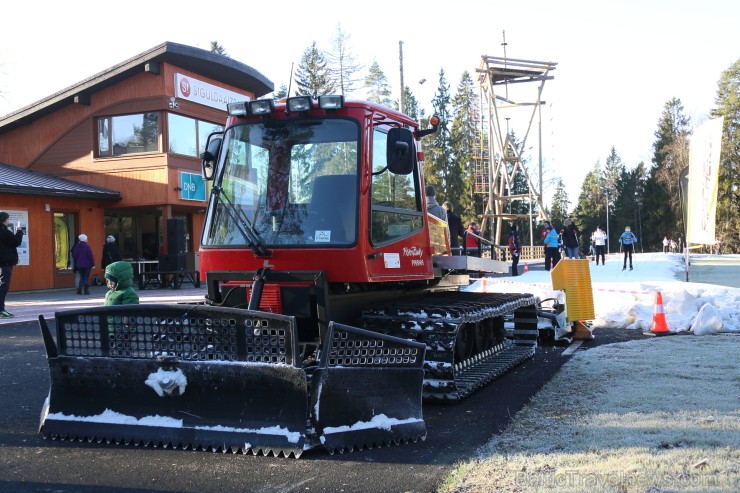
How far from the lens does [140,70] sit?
2372 cm

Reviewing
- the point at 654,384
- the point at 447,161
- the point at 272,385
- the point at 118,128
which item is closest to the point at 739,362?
the point at 654,384

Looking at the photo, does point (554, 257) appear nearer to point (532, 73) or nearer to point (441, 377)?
point (532, 73)

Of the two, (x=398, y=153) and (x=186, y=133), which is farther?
(x=186, y=133)

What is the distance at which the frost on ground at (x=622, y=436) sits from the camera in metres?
4.00

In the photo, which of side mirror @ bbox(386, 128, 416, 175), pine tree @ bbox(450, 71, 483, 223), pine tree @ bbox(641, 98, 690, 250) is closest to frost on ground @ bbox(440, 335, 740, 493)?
side mirror @ bbox(386, 128, 416, 175)

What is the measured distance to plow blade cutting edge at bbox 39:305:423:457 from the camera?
15.3ft

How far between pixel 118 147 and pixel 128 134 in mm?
608

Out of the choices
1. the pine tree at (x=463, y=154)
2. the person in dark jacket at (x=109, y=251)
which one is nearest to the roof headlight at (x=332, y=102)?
the person in dark jacket at (x=109, y=251)

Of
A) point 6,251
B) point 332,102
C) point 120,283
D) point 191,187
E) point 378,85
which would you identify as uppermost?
point 378,85

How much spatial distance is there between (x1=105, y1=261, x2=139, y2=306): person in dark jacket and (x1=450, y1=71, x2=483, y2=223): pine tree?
6237cm

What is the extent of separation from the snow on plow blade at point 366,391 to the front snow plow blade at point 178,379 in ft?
0.56

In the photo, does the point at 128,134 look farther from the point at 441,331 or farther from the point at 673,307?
the point at 441,331

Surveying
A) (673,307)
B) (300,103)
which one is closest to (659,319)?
(673,307)

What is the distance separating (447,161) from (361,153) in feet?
218
